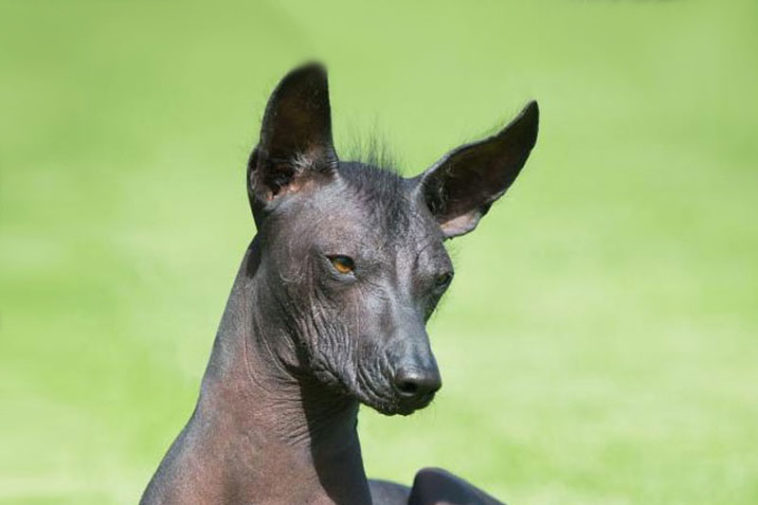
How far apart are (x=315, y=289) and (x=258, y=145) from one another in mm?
552

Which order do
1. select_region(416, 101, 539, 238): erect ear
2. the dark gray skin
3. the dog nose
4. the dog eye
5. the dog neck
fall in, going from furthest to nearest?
select_region(416, 101, 539, 238): erect ear, the dog neck, the dog eye, the dark gray skin, the dog nose

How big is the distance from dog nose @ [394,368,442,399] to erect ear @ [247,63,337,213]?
947 mm

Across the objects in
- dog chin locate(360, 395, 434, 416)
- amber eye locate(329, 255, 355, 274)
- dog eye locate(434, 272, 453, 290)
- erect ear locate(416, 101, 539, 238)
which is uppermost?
erect ear locate(416, 101, 539, 238)

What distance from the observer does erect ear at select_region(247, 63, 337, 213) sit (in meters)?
6.53

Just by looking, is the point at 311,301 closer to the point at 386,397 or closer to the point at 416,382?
the point at 386,397

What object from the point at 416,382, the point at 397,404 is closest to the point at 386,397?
the point at 397,404

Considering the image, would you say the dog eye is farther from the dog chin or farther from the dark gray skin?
the dog chin

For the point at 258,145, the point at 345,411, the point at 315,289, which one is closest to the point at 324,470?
the point at 345,411

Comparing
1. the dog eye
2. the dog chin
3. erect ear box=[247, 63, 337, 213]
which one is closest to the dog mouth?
the dog chin

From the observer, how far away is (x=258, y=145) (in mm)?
6586

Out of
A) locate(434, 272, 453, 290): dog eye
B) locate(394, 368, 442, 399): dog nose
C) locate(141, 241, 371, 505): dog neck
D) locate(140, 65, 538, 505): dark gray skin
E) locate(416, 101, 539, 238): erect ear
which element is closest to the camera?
locate(394, 368, 442, 399): dog nose

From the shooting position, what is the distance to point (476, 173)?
7039 mm

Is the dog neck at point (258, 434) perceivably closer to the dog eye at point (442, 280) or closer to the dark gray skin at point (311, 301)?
the dark gray skin at point (311, 301)

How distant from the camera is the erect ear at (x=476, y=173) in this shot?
6.89 m
